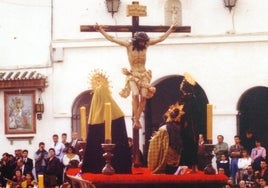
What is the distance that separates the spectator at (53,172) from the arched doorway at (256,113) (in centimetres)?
550

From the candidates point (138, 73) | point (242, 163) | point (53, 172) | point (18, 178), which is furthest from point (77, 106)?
point (138, 73)

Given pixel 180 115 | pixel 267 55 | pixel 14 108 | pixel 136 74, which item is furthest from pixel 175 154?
pixel 14 108

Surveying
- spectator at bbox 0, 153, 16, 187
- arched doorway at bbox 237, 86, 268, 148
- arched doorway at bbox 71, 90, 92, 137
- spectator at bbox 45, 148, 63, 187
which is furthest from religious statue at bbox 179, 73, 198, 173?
arched doorway at bbox 71, 90, 92, 137

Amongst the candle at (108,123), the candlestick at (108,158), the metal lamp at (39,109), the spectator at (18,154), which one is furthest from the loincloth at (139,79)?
the metal lamp at (39,109)

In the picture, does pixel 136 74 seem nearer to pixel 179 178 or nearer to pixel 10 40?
pixel 179 178

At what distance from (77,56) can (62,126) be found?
206 cm

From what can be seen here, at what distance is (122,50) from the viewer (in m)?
30.6

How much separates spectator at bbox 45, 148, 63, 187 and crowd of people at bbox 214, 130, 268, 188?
4.07 metres

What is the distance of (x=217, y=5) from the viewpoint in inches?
1184

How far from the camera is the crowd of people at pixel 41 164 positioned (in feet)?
90.5

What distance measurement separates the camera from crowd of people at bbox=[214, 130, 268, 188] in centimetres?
2577

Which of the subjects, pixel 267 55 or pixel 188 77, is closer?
pixel 188 77

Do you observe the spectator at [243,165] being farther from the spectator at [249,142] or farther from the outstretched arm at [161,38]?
the outstretched arm at [161,38]

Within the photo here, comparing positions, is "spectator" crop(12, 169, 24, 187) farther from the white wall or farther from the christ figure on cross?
the christ figure on cross
